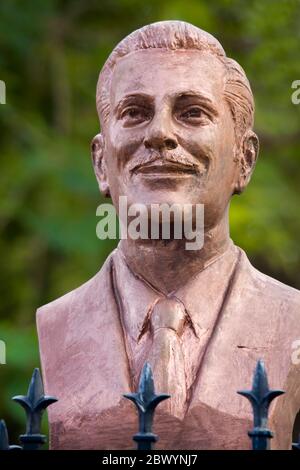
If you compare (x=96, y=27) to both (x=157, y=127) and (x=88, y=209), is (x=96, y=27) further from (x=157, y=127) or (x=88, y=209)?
(x=157, y=127)

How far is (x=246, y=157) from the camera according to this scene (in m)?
6.88

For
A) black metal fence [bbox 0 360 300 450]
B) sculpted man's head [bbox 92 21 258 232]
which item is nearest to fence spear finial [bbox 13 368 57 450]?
black metal fence [bbox 0 360 300 450]

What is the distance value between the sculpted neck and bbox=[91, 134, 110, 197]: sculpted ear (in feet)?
Result: 1.02

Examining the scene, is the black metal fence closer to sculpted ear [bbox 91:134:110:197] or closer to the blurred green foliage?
sculpted ear [bbox 91:134:110:197]

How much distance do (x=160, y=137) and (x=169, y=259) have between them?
1.64ft

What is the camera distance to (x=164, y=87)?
6.55 metres

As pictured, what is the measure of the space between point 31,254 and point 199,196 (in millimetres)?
5737

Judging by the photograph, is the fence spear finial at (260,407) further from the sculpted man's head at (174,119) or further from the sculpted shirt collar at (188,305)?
the sculpted man's head at (174,119)

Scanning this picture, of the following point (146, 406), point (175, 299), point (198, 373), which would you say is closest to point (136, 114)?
point (175, 299)

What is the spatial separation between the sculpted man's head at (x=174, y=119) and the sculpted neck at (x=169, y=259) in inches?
4.2

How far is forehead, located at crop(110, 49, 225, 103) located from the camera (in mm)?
6559

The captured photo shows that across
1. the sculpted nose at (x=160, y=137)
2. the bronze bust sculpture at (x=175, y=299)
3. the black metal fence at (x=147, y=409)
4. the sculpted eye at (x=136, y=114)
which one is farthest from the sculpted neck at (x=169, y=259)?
the black metal fence at (x=147, y=409)

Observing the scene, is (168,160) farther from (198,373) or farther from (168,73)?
(198,373)

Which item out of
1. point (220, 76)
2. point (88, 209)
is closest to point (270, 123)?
point (88, 209)
